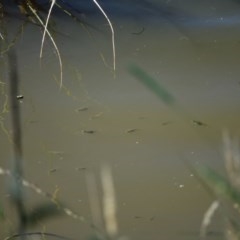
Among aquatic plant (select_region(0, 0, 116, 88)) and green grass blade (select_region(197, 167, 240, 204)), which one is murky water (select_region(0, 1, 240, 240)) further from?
green grass blade (select_region(197, 167, 240, 204))

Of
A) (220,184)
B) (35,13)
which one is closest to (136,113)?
(35,13)

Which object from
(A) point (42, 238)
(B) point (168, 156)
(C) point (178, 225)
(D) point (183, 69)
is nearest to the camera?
(A) point (42, 238)

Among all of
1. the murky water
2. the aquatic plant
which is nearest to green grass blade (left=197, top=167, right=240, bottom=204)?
the murky water

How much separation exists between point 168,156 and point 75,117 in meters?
0.49

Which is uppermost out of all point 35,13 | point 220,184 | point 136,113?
point 220,184

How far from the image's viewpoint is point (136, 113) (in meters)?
2.93

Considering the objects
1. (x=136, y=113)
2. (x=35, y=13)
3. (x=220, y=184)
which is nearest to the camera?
(x=220, y=184)

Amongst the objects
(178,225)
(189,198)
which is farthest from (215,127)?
(178,225)

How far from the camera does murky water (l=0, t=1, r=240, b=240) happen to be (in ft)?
7.84

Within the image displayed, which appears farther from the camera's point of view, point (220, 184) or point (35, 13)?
point (35, 13)

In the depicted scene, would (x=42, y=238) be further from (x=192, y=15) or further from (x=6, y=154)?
(x=192, y=15)

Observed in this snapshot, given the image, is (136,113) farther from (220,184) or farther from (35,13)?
(220,184)

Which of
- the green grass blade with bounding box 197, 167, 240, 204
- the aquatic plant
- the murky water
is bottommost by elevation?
the murky water

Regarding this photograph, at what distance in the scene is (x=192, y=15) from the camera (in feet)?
12.4
